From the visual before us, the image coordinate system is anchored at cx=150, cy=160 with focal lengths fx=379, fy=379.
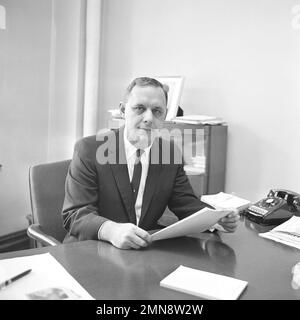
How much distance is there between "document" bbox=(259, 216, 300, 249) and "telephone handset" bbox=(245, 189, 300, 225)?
3.7 inches

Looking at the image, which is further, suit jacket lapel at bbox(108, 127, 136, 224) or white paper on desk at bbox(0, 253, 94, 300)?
suit jacket lapel at bbox(108, 127, 136, 224)

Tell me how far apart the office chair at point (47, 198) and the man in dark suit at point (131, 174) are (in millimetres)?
225

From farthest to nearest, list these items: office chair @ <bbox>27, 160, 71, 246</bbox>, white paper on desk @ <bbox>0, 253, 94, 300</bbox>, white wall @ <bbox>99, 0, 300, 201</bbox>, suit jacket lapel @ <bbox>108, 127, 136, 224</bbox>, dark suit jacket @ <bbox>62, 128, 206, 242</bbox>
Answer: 1. white wall @ <bbox>99, 0, 300, 201</bbox>
2. office chair @ <bbox>27, 160, 71, 246</bbox>
3. suit jacket lapel @ <bbox>108, 127, 136, 224</bbox>
4. dark suit jacket @ <bbox>62, 128, 206, 242</bbox>
5. white paper on desk @ <bbox>0, 253, 94, 300</bbox>

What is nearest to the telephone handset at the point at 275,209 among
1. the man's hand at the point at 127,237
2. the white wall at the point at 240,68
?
the man's hand at the point at 127,237

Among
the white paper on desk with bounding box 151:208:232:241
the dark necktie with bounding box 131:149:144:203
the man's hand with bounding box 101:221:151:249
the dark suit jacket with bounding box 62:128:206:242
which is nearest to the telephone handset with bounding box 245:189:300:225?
the dark suit jacket with bounding box 62:128:206:242

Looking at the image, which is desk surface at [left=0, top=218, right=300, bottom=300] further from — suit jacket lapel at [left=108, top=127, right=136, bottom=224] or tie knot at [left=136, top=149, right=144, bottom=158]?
tie knot at [left=136, top=149, right=144, bottom=158]

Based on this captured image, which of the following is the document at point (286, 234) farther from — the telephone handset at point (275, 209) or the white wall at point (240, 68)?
the white wall at point (240, 68)

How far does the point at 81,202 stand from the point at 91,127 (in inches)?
82.1

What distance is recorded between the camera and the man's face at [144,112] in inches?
65.1

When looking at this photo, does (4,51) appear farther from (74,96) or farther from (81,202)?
(81,202)

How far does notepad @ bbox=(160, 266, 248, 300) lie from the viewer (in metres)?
0.94

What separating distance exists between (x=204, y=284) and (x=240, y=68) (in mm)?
2221

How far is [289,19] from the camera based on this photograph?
2.68 meters

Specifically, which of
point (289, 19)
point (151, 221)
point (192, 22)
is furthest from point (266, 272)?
point (192, 22)
